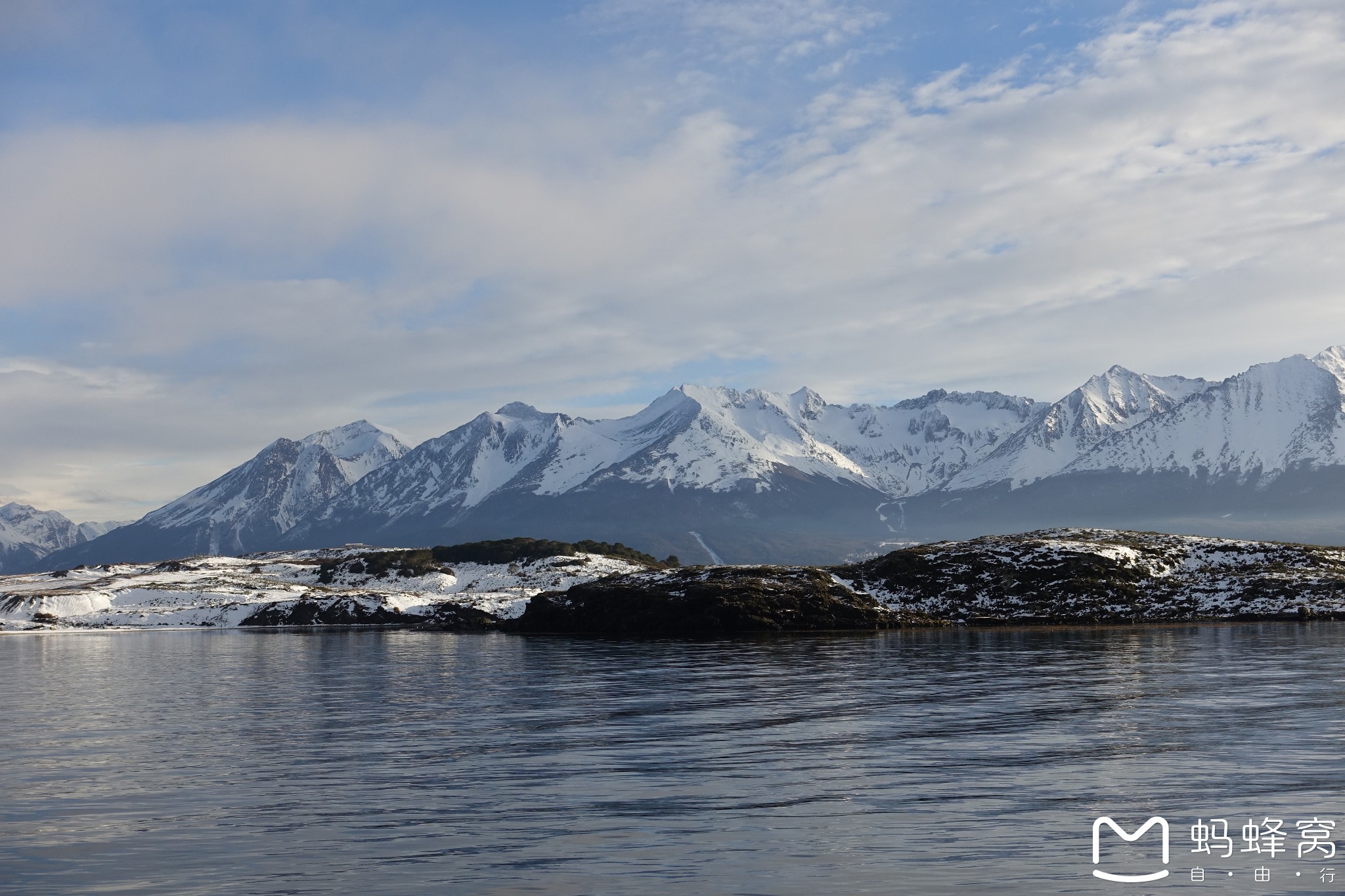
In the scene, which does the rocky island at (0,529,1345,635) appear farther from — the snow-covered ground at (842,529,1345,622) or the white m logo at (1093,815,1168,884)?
the white m logo at (1093,815,1168,884)

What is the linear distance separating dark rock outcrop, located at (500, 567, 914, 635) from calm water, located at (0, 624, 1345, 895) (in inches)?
2426

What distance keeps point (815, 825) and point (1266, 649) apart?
65.5 meters

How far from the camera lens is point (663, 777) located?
31.6 m

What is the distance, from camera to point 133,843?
2455cm

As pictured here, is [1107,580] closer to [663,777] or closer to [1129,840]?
[663,777]

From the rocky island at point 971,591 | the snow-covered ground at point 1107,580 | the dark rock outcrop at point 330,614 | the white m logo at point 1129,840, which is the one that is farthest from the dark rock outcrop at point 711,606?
the white m logo at point 1129,840

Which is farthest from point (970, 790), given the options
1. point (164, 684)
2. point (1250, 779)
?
point (164, 684)

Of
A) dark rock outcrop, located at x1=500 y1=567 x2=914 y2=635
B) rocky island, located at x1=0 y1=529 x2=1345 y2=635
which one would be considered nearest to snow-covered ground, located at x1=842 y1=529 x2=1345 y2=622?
rocky island, located at x1=0 y1=529 x2=1345 y2=635

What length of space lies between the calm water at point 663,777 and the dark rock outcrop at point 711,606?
202 ft

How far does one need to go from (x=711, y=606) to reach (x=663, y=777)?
100842mm

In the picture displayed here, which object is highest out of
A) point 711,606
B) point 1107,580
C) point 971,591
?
point 1107,580

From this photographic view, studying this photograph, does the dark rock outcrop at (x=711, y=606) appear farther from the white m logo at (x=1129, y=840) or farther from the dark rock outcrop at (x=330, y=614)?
the white m logo at (x=1129, y=840)

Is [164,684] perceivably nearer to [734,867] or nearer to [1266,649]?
[734,867]

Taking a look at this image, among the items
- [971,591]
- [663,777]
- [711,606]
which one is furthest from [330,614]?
[663,777]
